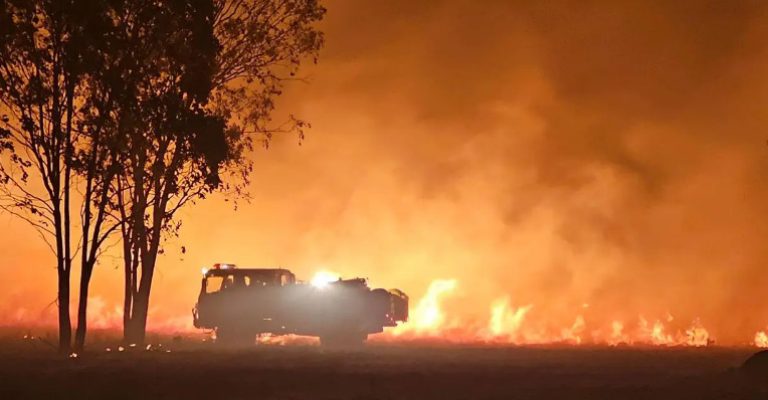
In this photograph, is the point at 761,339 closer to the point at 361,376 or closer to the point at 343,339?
the point at 343,339

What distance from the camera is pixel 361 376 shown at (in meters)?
22.4

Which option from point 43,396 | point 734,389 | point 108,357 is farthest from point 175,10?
point 734,389

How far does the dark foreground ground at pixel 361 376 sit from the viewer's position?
19.1 m

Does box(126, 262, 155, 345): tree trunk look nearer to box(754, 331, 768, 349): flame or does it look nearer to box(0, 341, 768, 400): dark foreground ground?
box(0, 341, 768, 400): dark foreground ground

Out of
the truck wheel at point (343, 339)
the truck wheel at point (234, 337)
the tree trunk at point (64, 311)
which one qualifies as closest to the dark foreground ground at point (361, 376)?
the tree trunk at point (64, 311)

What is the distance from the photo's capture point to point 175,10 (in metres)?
33.0

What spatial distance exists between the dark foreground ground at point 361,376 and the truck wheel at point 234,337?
7.63 m

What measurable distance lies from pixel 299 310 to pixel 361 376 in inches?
638

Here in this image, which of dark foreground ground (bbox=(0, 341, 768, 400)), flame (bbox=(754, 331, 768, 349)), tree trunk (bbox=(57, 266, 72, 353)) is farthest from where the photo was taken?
flame (bbox=(754, 331, 768, 349))

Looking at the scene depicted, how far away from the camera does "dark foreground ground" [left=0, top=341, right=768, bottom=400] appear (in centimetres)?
1914

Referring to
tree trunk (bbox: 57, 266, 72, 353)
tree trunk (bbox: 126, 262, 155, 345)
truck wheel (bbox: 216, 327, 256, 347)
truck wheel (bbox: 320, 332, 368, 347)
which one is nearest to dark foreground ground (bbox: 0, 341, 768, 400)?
tree trunk (bbox: 57, 266, 72, 353)

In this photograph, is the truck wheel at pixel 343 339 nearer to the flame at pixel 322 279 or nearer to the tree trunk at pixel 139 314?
the flame at pixel 322 279

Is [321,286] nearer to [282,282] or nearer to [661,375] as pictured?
[282,282]

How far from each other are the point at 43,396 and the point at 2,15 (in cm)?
1570
